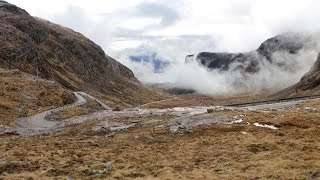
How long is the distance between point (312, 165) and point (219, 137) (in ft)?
71.2

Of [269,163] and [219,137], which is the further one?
[219,137]

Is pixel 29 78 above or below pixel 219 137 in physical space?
above

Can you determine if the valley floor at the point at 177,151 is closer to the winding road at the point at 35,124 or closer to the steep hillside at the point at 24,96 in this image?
the winding road at the point at 35,124

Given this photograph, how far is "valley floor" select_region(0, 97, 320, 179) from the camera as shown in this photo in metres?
40.2

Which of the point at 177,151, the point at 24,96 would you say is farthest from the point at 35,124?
the point at 177,151

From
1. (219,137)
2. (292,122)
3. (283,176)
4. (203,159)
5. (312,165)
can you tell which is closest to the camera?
(283,176)

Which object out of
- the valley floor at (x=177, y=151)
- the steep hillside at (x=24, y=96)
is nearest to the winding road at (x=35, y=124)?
the steep hillside at (x=24, y=96)

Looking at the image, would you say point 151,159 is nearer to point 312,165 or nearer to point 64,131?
point 312,165

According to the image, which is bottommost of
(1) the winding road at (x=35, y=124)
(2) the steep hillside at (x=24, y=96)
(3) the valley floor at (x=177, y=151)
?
(3) the valley floor at (x=177, y=151)

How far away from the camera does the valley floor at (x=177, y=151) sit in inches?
1583

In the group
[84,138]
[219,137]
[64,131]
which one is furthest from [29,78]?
[219,137]

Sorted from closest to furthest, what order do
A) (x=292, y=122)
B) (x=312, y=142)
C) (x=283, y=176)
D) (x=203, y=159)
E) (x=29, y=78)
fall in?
1. (x=283, y=176)
2. (x=203, y=159)
3. (x=312, y=142)
4. (x=292, y=122)
5. (x=29, y=78)

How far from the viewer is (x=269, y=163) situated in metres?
42.5

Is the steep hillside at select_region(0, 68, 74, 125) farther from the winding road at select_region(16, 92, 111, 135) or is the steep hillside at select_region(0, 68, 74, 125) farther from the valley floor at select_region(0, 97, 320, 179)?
the valley floor at select_region(0, 97, 320, 179)
